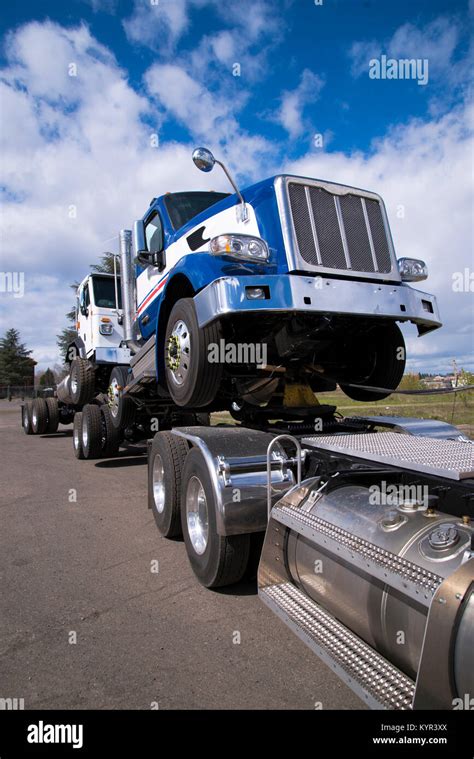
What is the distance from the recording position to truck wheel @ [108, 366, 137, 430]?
24.7 ft

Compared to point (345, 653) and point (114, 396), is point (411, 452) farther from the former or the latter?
point (114, 396)

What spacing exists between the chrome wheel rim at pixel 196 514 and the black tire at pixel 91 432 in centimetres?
528

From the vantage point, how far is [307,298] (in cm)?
357

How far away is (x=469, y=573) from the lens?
1704 millimetres

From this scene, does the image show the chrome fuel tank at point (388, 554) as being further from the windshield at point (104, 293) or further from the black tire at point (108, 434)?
the windshield at point (104, 293)

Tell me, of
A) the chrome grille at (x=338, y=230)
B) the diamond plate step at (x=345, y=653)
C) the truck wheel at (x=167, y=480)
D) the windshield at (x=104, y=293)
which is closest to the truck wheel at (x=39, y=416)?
the windshield at (x=104, y=293)

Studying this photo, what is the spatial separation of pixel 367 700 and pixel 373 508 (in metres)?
0.81

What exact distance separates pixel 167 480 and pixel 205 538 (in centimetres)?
87

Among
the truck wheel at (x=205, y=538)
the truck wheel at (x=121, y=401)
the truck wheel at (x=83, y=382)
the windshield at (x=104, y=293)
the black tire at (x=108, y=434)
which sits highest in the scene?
the windshield at (x=104, y=293)

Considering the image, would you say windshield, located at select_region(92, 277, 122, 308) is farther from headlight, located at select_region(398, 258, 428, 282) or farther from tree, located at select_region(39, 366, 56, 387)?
tree, located at select_region(39, 366, 56, 387)

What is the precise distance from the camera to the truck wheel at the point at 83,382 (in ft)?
30.5

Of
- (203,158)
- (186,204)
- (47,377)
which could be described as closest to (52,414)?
(186,204)
